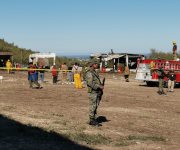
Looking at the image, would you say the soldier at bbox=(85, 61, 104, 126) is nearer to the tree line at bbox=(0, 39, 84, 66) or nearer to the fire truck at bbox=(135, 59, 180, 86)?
the fire truck at bbox=(135, 59, 180, 86)

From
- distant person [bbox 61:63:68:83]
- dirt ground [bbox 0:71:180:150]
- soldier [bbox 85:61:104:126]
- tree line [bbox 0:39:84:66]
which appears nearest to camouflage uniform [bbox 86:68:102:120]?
soldier [bbox 85:61:104:126]

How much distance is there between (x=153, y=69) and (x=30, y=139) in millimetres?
23170

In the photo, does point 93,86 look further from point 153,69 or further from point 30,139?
point 153,69

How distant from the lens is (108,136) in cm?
1216

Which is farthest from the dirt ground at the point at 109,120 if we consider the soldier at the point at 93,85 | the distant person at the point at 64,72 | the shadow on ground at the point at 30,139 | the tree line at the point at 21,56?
the tree line at the point at 21,56

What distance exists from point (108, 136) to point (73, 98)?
1026 centimetres

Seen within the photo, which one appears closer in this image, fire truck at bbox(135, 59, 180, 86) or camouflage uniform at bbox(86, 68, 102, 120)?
camouflage uniform at bbox(86, 68, 102, 120)

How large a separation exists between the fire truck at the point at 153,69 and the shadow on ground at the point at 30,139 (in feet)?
66.4

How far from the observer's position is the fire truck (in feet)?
107

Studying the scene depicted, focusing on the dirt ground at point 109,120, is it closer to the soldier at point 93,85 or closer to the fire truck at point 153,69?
the soldier at point 93,85

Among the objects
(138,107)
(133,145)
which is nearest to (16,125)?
(133,145)

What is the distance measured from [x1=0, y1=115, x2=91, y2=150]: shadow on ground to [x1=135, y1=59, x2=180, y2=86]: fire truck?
20243 mm

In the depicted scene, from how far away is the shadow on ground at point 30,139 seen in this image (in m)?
10.5

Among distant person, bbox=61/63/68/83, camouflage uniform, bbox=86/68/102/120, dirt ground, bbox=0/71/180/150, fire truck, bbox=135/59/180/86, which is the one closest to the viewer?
dirt ground, bbox=0/71/180/150
